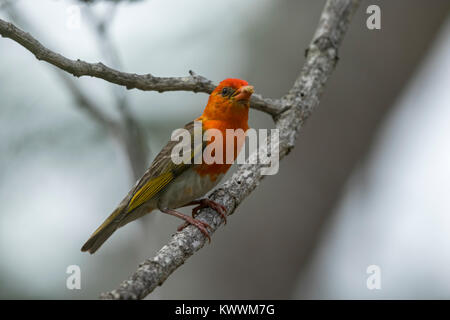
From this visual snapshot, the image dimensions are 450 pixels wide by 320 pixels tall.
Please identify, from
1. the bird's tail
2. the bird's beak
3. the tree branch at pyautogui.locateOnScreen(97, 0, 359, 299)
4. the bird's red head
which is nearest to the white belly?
the tree branch at pyautogui.locateOnScreen(97, 0, 359, 299)

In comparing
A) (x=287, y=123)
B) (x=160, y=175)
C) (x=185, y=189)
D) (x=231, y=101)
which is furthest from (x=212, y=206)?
(x=287, y=123)

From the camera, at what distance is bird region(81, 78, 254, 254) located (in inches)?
161

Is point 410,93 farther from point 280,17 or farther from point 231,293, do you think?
point 231,293

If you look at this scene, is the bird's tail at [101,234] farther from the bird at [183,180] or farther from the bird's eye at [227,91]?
the bird's eye at [227,91]

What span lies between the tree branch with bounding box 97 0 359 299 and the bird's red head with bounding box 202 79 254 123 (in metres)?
0.39

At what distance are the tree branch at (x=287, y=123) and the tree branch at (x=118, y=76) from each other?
7.7 inches

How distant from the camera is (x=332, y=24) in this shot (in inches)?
197

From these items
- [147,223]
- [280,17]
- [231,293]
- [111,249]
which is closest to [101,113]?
[147,223]

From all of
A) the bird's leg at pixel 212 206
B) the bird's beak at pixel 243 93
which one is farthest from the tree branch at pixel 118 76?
the bird's leg at pixel 212 206

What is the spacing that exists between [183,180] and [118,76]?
1024 millimetres

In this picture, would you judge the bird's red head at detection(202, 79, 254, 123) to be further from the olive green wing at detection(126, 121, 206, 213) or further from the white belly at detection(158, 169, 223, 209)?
the white belly at detection(158, 169, 223, 209)

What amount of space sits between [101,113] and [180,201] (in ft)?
4.46

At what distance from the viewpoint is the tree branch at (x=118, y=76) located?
3158 mm
